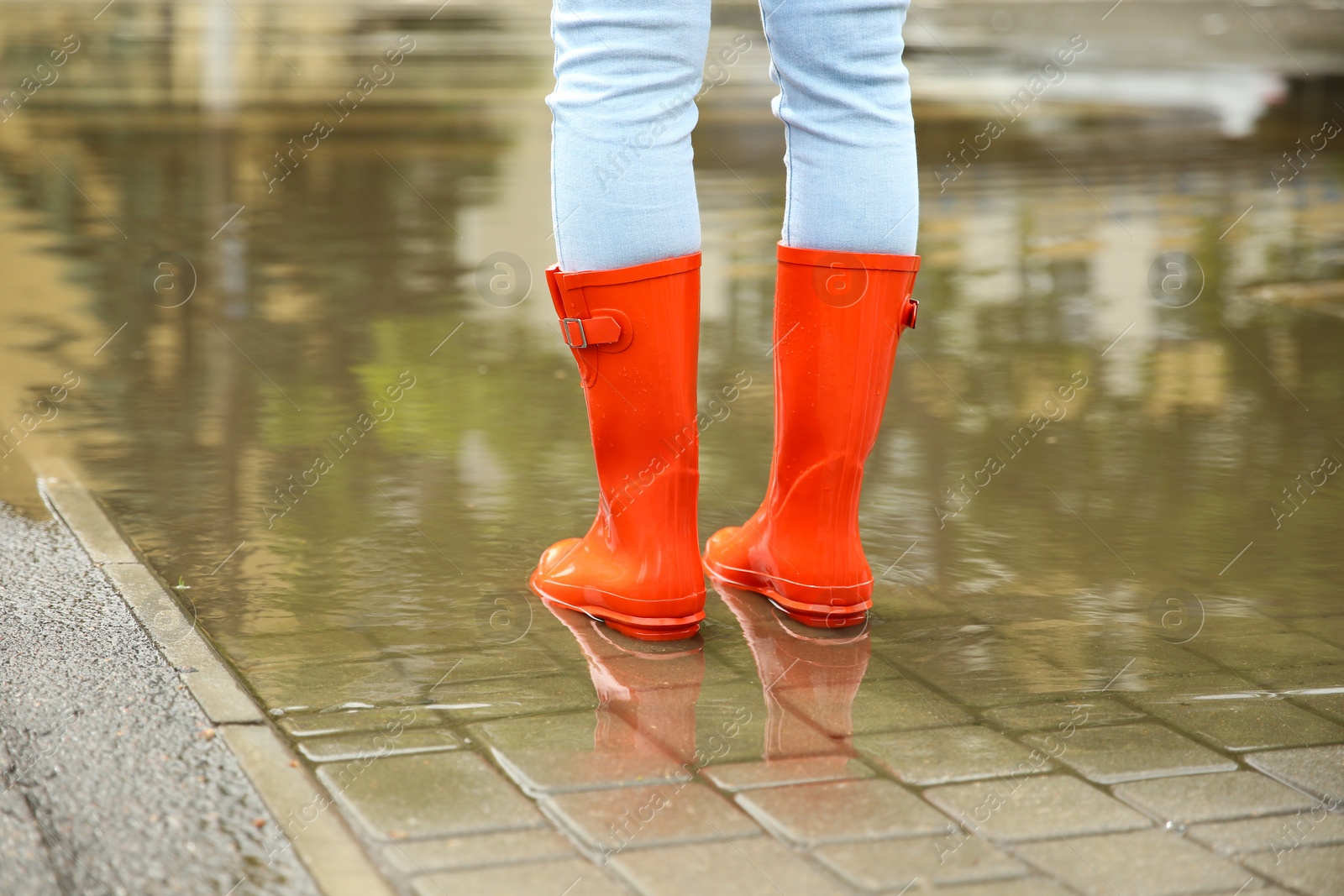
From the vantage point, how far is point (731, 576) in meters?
2.69

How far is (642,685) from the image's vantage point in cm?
224

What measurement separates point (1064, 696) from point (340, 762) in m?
1.00

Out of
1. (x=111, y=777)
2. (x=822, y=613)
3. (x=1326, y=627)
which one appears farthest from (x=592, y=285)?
(x=1326, y=627)

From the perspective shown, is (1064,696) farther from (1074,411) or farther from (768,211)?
(768,211)

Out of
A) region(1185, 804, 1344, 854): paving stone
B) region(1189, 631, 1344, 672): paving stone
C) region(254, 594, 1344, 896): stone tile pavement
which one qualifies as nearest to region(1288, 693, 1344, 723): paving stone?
region(254, 594, 1344, 896): stone tile pavement

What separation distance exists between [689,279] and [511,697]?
2.21 ft

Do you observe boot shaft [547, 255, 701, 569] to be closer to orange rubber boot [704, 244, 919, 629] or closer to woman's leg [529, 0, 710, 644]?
woman's leg [529, 0, 710, 644]

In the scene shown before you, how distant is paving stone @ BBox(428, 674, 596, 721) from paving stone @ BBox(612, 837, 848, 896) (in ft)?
1.38

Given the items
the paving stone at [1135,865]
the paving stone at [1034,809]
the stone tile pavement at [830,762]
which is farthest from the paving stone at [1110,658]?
the paving stone at [1135,865]

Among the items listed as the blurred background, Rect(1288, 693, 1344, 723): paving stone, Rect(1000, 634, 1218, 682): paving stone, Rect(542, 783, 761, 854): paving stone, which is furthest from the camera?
the blurred background

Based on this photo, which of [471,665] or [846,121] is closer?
[471,665]

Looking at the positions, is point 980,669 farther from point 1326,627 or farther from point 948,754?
point 1326,627

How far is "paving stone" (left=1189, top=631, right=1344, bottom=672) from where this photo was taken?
2387mm

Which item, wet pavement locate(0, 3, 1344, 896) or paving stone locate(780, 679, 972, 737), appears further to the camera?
paving stone locate(780, 679, 972, 737)
